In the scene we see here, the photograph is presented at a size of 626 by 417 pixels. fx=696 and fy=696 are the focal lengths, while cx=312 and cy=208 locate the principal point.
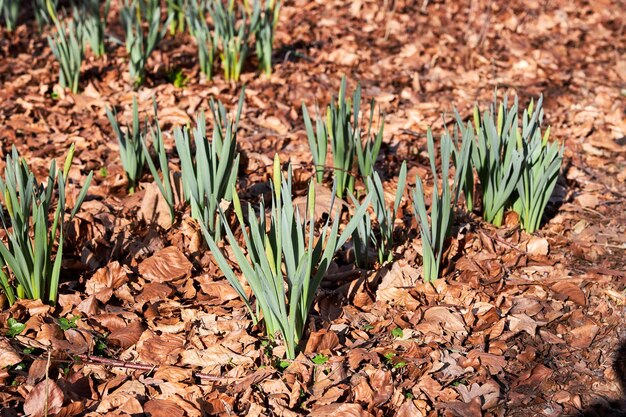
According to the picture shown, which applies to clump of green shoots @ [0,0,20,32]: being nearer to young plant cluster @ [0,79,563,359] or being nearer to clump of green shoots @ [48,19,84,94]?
clump of green shoots @ [48,19,84,94]

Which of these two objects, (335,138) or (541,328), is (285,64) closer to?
(335,138)

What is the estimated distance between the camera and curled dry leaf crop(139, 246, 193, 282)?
243 centimetres

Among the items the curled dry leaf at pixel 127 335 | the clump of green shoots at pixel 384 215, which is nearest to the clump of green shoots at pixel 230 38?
the clump of green shoots at pixel 384 215

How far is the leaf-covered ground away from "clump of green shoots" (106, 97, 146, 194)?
0.25 feet

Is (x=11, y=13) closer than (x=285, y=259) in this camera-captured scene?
No

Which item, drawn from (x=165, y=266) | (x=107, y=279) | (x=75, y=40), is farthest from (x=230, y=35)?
(x=107, y=279)

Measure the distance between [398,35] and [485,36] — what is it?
60 centimetres

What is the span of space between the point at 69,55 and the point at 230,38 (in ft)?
2.87

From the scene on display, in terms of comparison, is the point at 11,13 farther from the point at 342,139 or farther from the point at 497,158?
the point at 497,158

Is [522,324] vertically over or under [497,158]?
under

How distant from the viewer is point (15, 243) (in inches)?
79.4

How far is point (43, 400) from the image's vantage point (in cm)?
182

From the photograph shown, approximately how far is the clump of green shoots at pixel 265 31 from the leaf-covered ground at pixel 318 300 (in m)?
0.12

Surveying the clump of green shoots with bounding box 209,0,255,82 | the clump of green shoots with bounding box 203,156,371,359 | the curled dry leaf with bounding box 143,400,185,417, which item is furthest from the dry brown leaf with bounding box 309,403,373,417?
the clump of green shoots with bounding box 209,0,255,82
